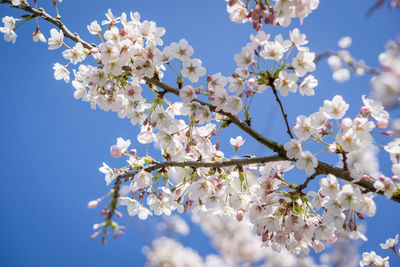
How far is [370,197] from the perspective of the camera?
5.34 feet

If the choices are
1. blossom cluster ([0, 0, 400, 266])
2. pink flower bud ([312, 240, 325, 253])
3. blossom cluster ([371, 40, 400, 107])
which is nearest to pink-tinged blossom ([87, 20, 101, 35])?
blossom cluster ([0, 0, 400, 266])

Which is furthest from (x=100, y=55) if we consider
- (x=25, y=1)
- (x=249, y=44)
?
(x=249, y=44)

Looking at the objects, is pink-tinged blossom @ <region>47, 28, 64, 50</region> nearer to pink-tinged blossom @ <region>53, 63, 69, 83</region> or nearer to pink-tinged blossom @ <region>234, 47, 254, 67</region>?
pink-tinged blossom @ <region>53, 63, 69, 83</region>

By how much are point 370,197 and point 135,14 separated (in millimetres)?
1923

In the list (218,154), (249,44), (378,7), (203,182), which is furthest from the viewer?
(218,154)

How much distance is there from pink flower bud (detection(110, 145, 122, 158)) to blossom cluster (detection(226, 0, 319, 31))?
1.23 m

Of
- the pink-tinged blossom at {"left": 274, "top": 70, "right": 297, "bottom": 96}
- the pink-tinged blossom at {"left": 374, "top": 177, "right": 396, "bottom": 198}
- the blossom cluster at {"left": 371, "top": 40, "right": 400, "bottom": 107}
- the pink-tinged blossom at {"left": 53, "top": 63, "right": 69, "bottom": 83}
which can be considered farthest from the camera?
the pink-tinged blossom at {"left": 53, "top": 63, "right": 69, "bottom": 83}

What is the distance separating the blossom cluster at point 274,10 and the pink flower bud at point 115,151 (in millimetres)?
1229

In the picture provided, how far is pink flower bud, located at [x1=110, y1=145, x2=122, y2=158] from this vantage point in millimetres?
2082

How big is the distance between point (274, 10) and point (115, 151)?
1403 mm

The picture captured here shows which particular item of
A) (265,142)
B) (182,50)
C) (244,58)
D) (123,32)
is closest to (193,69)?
(182,50)

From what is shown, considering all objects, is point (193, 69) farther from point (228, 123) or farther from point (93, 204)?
point (93, 204)

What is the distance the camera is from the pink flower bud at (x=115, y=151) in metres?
2.08

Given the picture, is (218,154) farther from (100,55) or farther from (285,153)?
(100,55)
